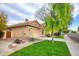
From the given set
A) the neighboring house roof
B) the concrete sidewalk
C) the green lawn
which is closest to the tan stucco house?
the neighboring house roof

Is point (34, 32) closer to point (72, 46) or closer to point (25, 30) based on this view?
point (25, 30)

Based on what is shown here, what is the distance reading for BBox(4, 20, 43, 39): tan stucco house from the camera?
1568 millimetres

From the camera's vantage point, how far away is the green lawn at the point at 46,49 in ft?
5.05

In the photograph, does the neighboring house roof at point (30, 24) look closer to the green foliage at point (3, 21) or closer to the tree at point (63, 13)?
the green foliage at point (3, 21)

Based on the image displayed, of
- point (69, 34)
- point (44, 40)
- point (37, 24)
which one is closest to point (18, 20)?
point (37, 24)

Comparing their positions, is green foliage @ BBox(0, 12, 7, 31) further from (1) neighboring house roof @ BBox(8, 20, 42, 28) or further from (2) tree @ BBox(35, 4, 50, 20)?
(2) tree @ BBox(35, 4, 50, 20)

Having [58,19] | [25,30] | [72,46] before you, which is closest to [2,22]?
[25,30]

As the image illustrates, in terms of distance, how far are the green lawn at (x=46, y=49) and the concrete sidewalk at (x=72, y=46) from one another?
0.04 m

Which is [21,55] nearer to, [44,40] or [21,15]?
[44,40]

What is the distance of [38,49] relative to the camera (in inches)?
61.1

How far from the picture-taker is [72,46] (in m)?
1.58

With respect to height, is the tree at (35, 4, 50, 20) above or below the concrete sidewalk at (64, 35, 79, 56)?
above

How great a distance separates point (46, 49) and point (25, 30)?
270 mm

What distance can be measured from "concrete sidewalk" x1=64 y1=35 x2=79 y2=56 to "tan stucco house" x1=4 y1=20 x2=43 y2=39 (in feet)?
0.86
